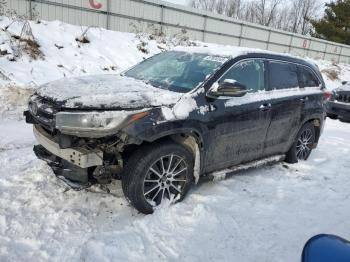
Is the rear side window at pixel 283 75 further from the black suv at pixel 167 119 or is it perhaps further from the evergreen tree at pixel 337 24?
the evergreen tree at pixel 337 24

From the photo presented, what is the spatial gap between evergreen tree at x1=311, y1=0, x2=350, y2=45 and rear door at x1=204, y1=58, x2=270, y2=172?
44.6m

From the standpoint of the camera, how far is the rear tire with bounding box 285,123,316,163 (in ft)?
20.4

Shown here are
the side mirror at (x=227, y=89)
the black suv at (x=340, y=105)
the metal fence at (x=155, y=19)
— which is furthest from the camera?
the metal fence at (x=155, y=19)

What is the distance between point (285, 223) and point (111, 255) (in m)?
2.07

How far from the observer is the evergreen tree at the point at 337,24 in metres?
44.9

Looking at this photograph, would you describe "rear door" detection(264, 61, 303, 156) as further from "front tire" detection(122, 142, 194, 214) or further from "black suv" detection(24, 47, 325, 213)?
"front tire" detection(122, 142, 194, 214)

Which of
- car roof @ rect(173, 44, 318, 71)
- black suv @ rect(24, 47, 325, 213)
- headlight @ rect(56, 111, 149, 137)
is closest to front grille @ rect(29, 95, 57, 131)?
black suv @ rect(24, 47, 325, 213)

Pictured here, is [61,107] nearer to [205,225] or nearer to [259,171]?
[205,225]

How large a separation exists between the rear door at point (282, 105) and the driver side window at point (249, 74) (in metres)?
0.20

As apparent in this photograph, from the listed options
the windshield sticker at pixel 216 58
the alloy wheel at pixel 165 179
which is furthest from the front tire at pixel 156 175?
the windshield sticker at pixel 216 58

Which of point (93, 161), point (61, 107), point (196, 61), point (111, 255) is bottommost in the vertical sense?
point (111, 255)

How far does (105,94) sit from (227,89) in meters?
1.43

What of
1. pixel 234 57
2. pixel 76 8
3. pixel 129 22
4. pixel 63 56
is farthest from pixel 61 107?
pixel 129 22

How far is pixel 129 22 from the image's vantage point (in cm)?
1560
